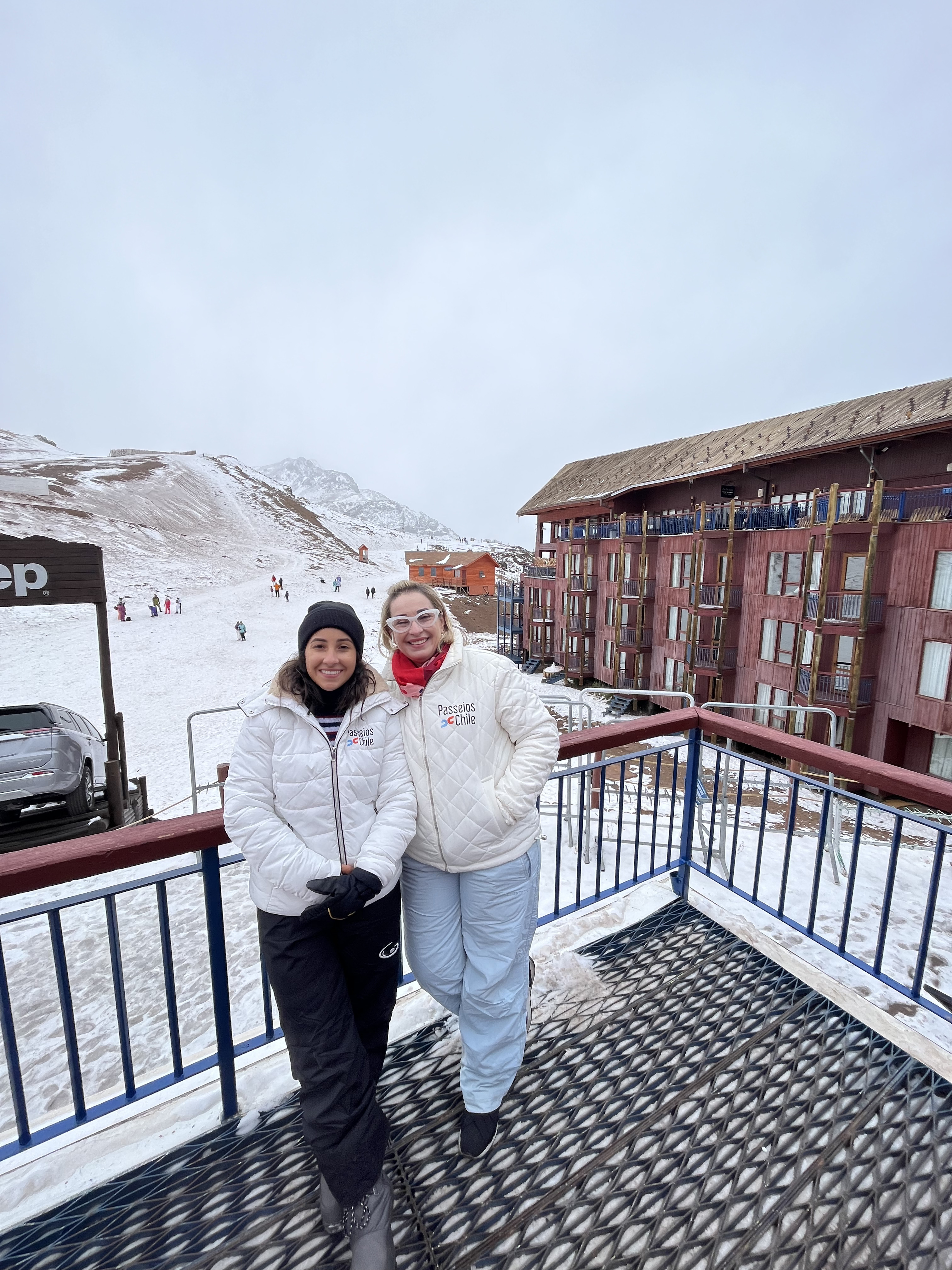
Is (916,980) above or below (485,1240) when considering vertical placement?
above

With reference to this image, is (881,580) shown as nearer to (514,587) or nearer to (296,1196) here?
(296,1196)

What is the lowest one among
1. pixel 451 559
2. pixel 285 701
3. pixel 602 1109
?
pixel 602 1109

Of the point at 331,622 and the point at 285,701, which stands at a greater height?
the point at 331,622

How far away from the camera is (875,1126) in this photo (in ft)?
6.91

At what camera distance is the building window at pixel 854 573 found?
1578 centimetres

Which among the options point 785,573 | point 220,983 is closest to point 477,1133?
point 220,983

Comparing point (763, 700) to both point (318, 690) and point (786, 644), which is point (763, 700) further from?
point (318, 690)

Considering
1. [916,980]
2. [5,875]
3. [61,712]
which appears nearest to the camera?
[5,875]

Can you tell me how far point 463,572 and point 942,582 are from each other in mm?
44120

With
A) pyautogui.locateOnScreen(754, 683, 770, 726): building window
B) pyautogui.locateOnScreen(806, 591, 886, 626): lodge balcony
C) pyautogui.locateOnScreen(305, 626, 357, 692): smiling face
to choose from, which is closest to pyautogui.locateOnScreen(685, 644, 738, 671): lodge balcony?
A: pyautogui.locateOnScreen(754, 683, 770, 726): building window

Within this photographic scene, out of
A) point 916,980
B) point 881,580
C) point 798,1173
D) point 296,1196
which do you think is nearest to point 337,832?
point 296,1196

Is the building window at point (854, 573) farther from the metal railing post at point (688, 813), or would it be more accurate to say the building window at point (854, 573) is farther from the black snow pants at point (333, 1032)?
the black snow pants at point (333, 1032)

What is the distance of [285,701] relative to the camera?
187cm

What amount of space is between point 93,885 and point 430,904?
6866 mm
